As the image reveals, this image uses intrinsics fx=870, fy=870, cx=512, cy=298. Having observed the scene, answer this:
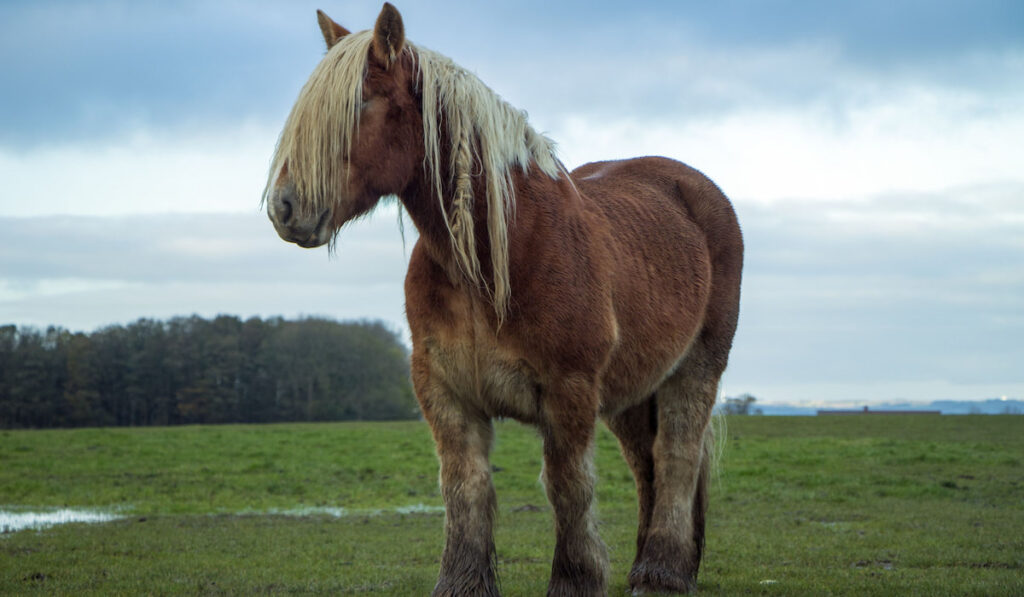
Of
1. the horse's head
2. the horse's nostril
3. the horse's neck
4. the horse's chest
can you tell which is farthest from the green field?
the horse's nostril

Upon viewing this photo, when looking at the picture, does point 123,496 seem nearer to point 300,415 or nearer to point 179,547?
point 179,547

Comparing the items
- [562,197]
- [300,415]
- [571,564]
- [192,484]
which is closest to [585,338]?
[562,197]

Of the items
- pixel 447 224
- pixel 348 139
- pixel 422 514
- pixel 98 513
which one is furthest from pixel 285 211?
pixel 98 513

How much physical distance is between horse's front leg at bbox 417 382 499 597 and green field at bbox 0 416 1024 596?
0.68 metres

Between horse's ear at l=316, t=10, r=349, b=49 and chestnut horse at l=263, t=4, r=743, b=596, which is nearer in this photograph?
chestnut horse at l=263, t=4, r=743, b=596

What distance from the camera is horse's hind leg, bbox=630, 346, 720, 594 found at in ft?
18.0

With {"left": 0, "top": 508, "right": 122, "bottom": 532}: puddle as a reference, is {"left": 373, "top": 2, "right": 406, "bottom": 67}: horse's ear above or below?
above

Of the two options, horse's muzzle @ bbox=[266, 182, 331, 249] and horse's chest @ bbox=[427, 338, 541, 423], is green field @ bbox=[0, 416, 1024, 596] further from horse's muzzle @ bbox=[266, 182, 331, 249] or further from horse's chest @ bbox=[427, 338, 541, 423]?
horse's muzzle @ bbox=[266, 182, 331, 249]

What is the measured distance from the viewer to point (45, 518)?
1249 centimetres

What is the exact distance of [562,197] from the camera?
4504 mm

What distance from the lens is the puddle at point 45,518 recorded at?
36.5ft

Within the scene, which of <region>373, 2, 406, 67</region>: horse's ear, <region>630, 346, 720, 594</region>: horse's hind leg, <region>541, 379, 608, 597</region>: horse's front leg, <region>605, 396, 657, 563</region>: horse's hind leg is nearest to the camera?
<region>373, 2, 406, 67</region>: horse's ear

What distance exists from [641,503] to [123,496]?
41.2ft

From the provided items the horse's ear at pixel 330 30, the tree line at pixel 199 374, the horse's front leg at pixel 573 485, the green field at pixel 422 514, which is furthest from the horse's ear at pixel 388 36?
the tree line at pixel 199 374
